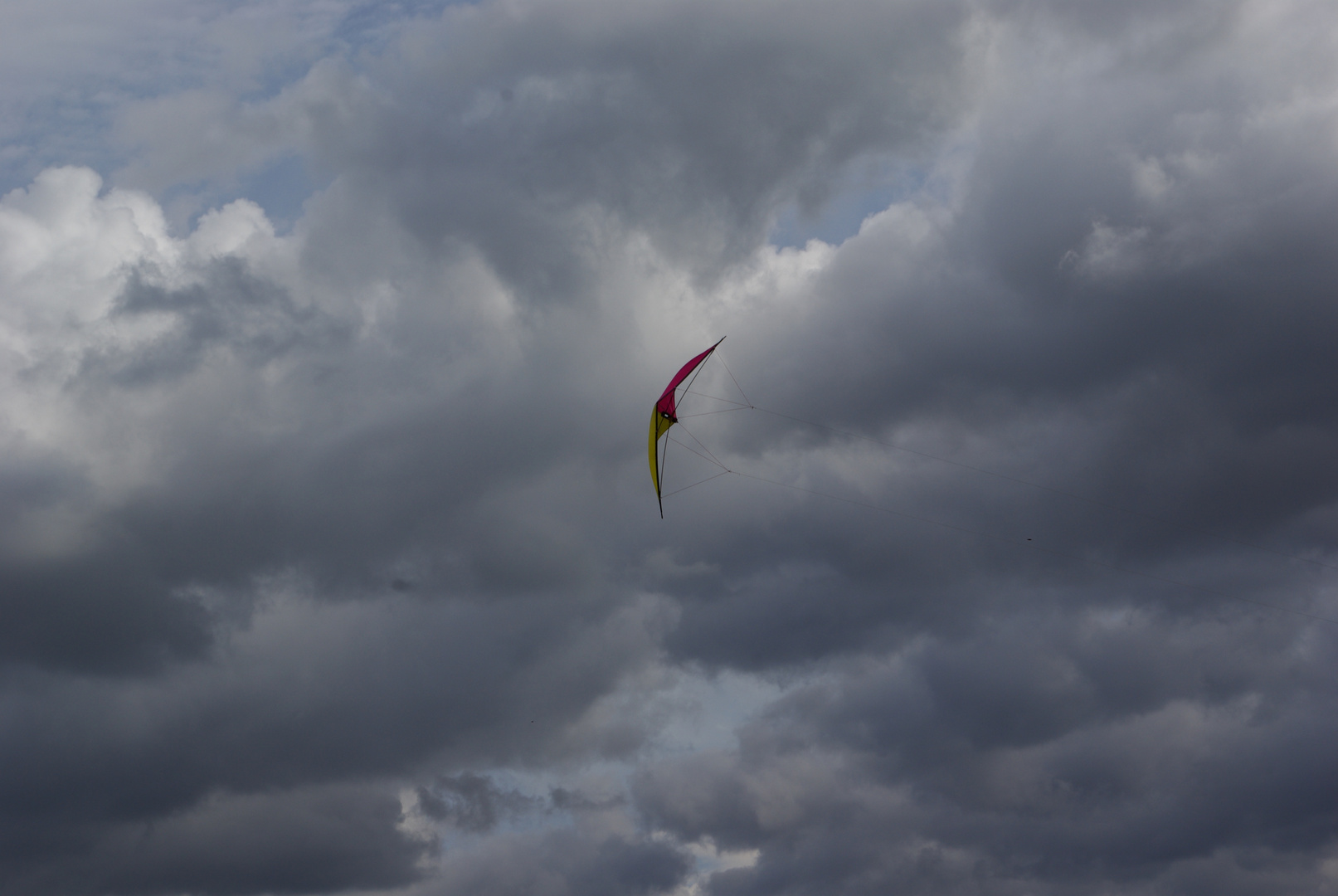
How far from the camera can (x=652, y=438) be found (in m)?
117

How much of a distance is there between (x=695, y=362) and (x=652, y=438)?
24.9 ft

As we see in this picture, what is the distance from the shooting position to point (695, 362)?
385 ft
